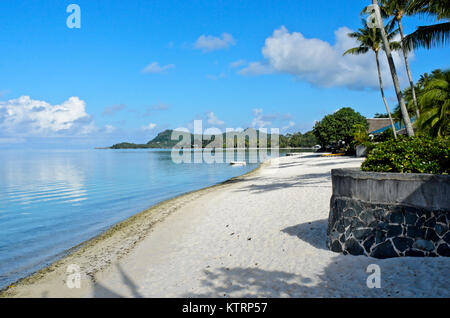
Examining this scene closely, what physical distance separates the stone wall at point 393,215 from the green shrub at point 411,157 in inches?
20.2

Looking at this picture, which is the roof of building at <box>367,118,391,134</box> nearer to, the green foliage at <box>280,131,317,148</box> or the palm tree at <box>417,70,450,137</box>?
the palm tree at <box>417,70,450,137</box>

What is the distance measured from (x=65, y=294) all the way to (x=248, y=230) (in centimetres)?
495

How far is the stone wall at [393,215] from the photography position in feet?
19.2

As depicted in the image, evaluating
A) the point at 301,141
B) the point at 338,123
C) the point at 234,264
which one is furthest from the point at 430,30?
the point at 301,141

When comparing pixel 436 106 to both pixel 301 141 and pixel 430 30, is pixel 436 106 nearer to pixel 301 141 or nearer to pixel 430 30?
pixel 430 30

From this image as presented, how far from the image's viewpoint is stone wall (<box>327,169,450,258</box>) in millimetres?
5844

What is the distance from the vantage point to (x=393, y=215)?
6.14 meters

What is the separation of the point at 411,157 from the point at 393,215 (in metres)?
1.37

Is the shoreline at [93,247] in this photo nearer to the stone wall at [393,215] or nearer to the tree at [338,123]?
the stone wall at [393,215]

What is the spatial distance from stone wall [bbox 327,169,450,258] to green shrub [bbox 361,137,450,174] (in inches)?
20.2

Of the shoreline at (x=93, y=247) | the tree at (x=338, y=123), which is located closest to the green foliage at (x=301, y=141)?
the tree at (x=338, y=123)

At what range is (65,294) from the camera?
6359 millimetres

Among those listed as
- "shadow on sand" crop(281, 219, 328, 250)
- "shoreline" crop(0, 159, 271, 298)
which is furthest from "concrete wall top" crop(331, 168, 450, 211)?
"shoreline" crop(0, 159, 271, 298)
